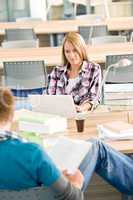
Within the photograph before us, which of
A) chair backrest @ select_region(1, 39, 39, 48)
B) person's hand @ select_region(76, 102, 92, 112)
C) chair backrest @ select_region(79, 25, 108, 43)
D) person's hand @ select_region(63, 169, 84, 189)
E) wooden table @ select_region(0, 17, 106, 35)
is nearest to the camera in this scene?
person's hand @ select_region(63, 169, 84, 189)

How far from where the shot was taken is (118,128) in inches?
101

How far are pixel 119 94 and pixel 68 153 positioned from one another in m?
0.98

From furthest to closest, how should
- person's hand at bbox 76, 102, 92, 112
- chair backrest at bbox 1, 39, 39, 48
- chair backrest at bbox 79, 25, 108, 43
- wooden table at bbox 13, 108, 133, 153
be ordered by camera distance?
1. chair backrest at bbox 79, 25, 108, 43
2. chair backrest at bbox 1, 39, 39, 48
3. person's hand at bbox 76, 102, 92, 112
4. wooden table at bbox 13, 108, 133, 153

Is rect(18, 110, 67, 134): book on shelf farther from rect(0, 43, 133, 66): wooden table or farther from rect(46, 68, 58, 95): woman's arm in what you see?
rect(0, 43, 133, 66): wooden table

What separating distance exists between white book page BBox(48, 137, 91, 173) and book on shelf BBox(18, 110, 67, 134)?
415 mm

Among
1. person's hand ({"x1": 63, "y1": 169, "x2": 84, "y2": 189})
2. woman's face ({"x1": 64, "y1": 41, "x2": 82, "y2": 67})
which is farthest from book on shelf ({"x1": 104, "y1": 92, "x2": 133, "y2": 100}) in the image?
person's hand ({"x1": 63, "y1": 169, "x2": 84, "y2": 189})

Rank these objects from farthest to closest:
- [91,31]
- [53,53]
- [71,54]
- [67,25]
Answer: [67,25] → [91,31] → [53,53] → [71,54]

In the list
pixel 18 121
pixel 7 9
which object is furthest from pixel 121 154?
pixel 7 9

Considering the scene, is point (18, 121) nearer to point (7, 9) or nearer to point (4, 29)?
point (4, 29)

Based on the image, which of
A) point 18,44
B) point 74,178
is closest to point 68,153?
point 74,178

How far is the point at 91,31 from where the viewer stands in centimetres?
626

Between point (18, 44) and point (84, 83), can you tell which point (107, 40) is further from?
point (84, 83)

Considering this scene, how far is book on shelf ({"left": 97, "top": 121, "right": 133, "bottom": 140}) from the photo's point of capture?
248cm

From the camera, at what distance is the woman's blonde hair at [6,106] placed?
5.85 ft
